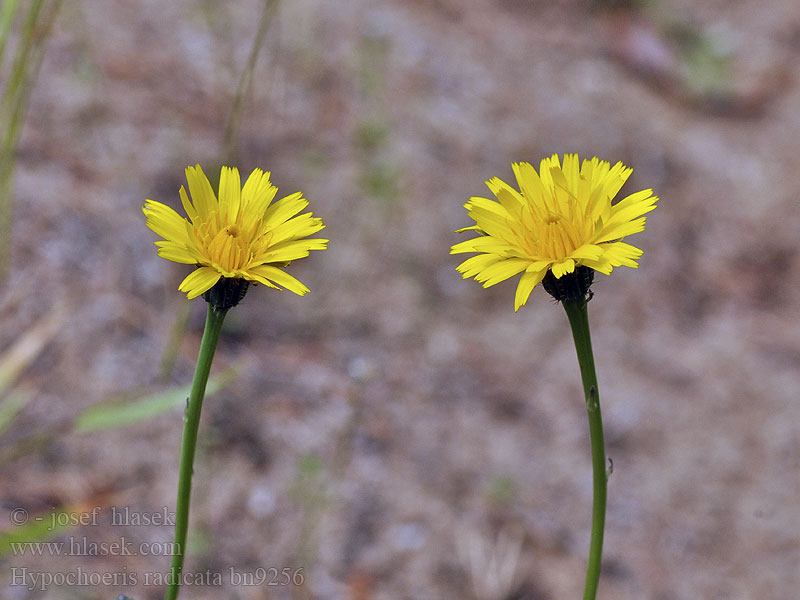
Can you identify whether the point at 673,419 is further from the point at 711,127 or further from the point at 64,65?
the point at 64,65

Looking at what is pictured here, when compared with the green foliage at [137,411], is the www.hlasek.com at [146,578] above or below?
below

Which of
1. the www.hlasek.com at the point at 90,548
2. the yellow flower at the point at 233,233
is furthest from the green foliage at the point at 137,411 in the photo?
the yellow flower at the point at 233,233

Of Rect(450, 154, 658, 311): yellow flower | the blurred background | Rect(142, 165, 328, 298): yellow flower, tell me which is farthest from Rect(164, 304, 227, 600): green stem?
the blurred background

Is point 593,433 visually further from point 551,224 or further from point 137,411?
point 137,411

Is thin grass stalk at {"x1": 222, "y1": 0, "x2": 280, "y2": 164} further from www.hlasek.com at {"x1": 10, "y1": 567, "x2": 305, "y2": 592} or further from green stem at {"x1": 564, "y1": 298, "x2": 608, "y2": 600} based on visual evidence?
www.hlasek.com at {"x1": 10, "y1": 567, "x2": 305, "y2": 592}

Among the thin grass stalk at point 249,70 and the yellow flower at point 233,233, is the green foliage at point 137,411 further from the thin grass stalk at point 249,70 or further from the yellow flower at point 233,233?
the yellow flower at point 233,233

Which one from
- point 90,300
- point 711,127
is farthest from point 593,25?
point 90,300
